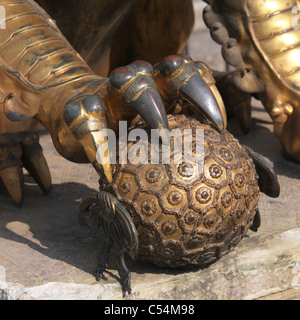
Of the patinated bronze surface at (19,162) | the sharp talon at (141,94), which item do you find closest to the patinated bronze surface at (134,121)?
the sharp talon at (141,94)

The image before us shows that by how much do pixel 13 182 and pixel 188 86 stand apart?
2.74ft

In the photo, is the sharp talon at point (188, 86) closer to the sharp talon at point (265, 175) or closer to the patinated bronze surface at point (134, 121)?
the patinated bronze surface at point (134, 121)

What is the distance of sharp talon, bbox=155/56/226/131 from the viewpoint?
1.70 m

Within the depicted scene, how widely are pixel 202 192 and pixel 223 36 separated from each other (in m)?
1.14

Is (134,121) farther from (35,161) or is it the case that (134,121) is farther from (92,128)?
(35,161)

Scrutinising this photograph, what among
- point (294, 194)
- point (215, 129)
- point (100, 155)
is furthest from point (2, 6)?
point (294, 194)

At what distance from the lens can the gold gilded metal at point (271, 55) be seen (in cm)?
239

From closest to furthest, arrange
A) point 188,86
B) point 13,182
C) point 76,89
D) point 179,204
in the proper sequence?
point 179,204
point 188,86
point 76,89
point 13,182

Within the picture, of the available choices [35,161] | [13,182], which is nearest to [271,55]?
[35,161]

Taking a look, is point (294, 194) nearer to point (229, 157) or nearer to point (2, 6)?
point (229, 157)

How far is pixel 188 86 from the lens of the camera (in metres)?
1.70

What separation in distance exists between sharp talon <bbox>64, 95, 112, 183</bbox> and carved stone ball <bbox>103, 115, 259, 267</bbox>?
4 centimetres

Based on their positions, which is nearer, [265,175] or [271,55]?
[265,175]

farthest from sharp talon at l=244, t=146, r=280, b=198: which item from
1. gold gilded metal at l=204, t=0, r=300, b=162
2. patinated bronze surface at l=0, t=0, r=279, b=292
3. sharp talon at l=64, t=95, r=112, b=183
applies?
gold gilded metal at l=204, t=0, r=300, b=162
